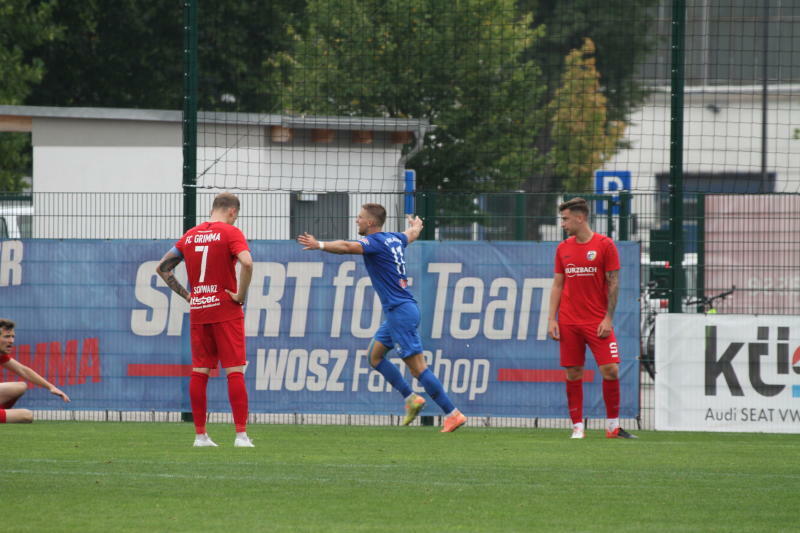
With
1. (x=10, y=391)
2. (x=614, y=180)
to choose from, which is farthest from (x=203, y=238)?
(x=614, y=180)

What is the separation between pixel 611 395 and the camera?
474 inches

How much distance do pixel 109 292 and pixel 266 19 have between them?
2423 cm

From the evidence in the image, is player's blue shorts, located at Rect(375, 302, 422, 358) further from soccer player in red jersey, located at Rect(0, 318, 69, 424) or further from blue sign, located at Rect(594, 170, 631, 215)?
blue sign, located at Rect(594, 170, 631, 215)

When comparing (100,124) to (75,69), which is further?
(75,69)

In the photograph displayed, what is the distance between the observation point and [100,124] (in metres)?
23.6

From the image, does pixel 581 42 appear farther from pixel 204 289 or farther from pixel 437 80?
pixel 204 289

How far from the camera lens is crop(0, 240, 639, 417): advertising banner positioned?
45.3 ft

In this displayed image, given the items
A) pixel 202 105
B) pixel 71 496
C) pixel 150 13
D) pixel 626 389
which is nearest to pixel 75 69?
pixel 150 13

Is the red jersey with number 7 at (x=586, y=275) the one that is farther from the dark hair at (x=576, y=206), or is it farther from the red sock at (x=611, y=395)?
the red sock at (x=611, y=395)

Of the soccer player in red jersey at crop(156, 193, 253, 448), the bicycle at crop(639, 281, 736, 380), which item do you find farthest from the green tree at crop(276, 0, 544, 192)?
the soccer player in red jersey at crop(156, 193, 253, 448)

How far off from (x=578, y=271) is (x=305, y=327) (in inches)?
133

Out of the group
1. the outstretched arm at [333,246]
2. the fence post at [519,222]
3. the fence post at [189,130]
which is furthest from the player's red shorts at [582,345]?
the fence post at [189,130]

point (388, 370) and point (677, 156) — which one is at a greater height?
point (677, 156)

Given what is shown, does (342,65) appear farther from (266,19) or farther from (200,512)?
(200,512)
